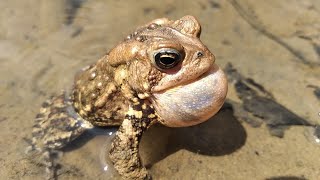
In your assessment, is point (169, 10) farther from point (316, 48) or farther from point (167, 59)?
→ point (167, 59)

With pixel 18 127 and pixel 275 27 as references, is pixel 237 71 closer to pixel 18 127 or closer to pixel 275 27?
pixel 275 27

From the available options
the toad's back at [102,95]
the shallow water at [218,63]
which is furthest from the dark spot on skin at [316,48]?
the toad's back at [102,95]

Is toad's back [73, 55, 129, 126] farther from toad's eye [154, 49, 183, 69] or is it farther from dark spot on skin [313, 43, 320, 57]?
dark spot on skin [313, 43, 320, 57]

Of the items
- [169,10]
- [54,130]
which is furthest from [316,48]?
[54,130]

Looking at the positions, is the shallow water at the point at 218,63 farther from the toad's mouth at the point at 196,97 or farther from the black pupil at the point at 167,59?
the black pupil at the point at 167,59

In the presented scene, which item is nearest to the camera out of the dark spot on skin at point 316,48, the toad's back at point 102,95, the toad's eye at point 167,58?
the toad's eye at point 167,58

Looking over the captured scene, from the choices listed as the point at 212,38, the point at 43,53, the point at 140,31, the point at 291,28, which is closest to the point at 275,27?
the point at 291,28

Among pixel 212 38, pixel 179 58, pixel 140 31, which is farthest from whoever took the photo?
pixel 212 38
